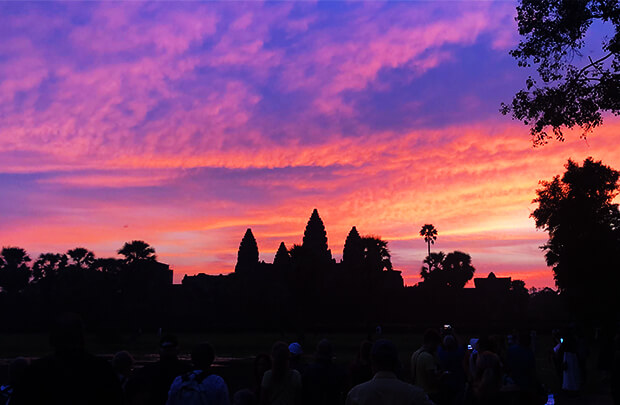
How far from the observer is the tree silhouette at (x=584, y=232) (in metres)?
46.0

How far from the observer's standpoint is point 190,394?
5699 mm

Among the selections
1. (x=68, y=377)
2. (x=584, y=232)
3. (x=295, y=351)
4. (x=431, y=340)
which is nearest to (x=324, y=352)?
(x=295, y=351)

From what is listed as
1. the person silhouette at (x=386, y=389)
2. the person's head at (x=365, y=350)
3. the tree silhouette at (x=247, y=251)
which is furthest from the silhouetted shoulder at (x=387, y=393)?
the tree silhouette at (x=247, y=251)

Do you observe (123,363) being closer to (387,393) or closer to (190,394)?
(190,394)

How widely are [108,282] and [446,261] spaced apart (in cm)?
→ 8368

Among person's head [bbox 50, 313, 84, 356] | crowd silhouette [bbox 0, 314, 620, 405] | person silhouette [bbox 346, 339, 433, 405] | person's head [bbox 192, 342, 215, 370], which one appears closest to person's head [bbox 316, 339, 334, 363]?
crowd silhouette [bbox 0, 314, 620, 405]

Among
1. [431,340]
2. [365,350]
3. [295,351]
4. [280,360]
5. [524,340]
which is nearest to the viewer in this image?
[280,360]

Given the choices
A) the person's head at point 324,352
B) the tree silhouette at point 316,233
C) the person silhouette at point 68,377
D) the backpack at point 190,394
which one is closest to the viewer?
the person silhouette at point 68,377

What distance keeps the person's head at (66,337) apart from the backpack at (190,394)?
2.04 metres

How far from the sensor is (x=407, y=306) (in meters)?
84.9

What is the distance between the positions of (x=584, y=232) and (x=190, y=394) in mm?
48963

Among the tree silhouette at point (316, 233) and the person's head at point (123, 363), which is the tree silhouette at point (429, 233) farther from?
the person's head at point (123, 363)

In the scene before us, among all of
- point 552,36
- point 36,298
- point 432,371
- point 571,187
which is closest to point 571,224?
point 571,187

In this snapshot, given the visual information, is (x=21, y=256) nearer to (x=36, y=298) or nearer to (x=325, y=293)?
(x=36, y=298)
